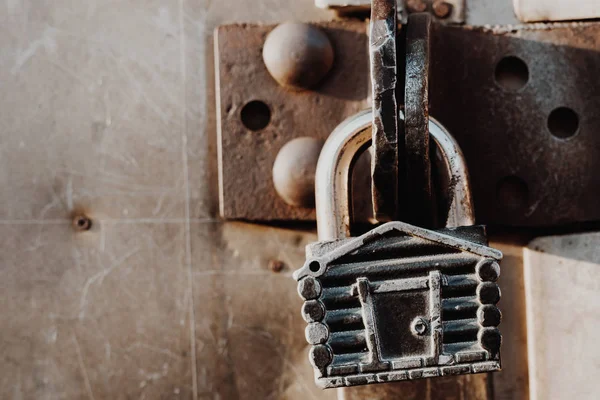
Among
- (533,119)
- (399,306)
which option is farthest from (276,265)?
(533,119)

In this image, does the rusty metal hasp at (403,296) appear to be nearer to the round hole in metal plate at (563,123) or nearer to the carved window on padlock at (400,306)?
the carved window on padlock at (400,306)

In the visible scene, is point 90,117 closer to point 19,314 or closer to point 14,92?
point 14,92

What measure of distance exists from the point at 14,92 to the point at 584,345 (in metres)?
0.66

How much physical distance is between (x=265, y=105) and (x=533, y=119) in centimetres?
28

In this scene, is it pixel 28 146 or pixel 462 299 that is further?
pixel 28 146

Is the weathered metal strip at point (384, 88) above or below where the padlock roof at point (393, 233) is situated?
above

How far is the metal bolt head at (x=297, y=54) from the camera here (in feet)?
2.62

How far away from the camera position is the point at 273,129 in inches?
32.4

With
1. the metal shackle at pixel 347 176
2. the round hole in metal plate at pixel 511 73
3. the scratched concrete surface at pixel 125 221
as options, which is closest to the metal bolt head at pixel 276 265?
the scratched concrete surface at pixel 125 221

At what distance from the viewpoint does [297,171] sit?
2.62 feet

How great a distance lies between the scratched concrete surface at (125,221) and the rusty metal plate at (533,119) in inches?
7.1

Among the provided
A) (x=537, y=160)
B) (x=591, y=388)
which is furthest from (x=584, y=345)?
(x=537, y=160)

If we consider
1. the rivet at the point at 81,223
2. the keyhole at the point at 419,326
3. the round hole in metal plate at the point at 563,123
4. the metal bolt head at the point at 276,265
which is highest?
the round hole in metal plate at the point at 563,123

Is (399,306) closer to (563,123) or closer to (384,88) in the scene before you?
(384,88)
